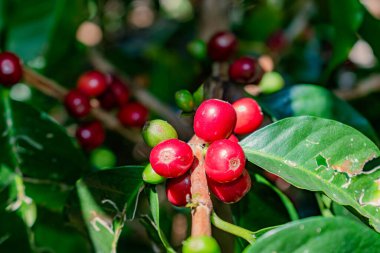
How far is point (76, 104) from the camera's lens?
151cm

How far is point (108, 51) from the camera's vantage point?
8.43ft

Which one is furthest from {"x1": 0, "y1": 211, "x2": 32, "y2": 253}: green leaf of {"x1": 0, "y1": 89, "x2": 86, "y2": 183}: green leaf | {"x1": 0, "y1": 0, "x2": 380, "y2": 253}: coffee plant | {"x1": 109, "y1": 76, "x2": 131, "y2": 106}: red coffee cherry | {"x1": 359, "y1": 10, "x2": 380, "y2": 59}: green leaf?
{"x1": 359, "y1": 10, "x2": 380, "y2": 59}: green leaf

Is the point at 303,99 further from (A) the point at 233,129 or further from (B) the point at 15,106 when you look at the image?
(B) the point at 15,106

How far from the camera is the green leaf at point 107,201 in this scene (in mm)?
1077

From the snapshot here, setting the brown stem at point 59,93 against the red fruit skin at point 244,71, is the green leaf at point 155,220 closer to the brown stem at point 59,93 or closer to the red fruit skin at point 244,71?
the red fruit skin at point 244,71

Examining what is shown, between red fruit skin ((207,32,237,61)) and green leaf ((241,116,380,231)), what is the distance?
1.89 feet

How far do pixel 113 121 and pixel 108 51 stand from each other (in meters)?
0.91

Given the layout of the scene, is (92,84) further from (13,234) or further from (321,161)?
(321,161)

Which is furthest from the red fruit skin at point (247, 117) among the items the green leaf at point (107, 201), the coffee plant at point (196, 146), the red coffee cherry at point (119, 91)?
the red coffee cherry at point (119, 91)

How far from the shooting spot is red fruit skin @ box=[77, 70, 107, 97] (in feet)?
5.30

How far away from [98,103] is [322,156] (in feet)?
3.11

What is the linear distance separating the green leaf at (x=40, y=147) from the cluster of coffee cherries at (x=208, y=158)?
0.40 m

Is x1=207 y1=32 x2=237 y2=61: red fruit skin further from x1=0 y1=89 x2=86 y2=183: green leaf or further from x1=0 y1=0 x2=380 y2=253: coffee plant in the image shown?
x1=0 y1=89 x2=86 y2=183: green leaf

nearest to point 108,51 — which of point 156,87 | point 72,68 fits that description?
point 156,87
